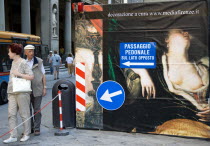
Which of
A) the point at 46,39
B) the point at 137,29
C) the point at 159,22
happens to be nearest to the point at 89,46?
the point at 137,29

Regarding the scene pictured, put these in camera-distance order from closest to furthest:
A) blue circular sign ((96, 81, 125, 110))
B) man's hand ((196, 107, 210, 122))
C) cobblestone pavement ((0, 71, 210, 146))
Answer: cobblestone pavement ((0, 71, 210, 146)) < man's hand ((196, 107, 210, 122)) < blue circular sign ((96, 81, 125, 110))

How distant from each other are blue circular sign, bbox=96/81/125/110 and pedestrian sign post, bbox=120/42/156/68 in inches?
18.2

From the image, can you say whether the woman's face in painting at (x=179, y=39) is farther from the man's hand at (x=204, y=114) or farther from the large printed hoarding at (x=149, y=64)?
the man's hand at (x=204, y=114)

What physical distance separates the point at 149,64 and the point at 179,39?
74 centimetres

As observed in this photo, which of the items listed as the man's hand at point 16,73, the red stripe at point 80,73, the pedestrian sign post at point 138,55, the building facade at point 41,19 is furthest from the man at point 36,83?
the building facade at point 41,19

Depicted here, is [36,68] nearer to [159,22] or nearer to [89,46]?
[89,46]

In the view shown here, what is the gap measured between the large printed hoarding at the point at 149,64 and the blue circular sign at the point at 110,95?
0.05 m

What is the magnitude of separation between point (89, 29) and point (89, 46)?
1.14ft

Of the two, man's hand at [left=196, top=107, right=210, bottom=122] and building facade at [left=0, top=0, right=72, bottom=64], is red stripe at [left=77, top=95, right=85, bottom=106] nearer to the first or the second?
man's hand at [left=196, top=107, right=210, bottom=122]

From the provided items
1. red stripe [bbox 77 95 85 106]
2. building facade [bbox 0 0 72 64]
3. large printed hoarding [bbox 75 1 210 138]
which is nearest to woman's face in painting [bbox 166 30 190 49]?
large printed hoarding [bbox 75 1 210 138]

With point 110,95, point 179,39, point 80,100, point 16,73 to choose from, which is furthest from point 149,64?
point 16,73

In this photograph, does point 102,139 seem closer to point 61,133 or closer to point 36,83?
point 61,133

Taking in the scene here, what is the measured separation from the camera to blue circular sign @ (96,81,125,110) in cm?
688

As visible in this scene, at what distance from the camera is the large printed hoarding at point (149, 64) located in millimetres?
6312
